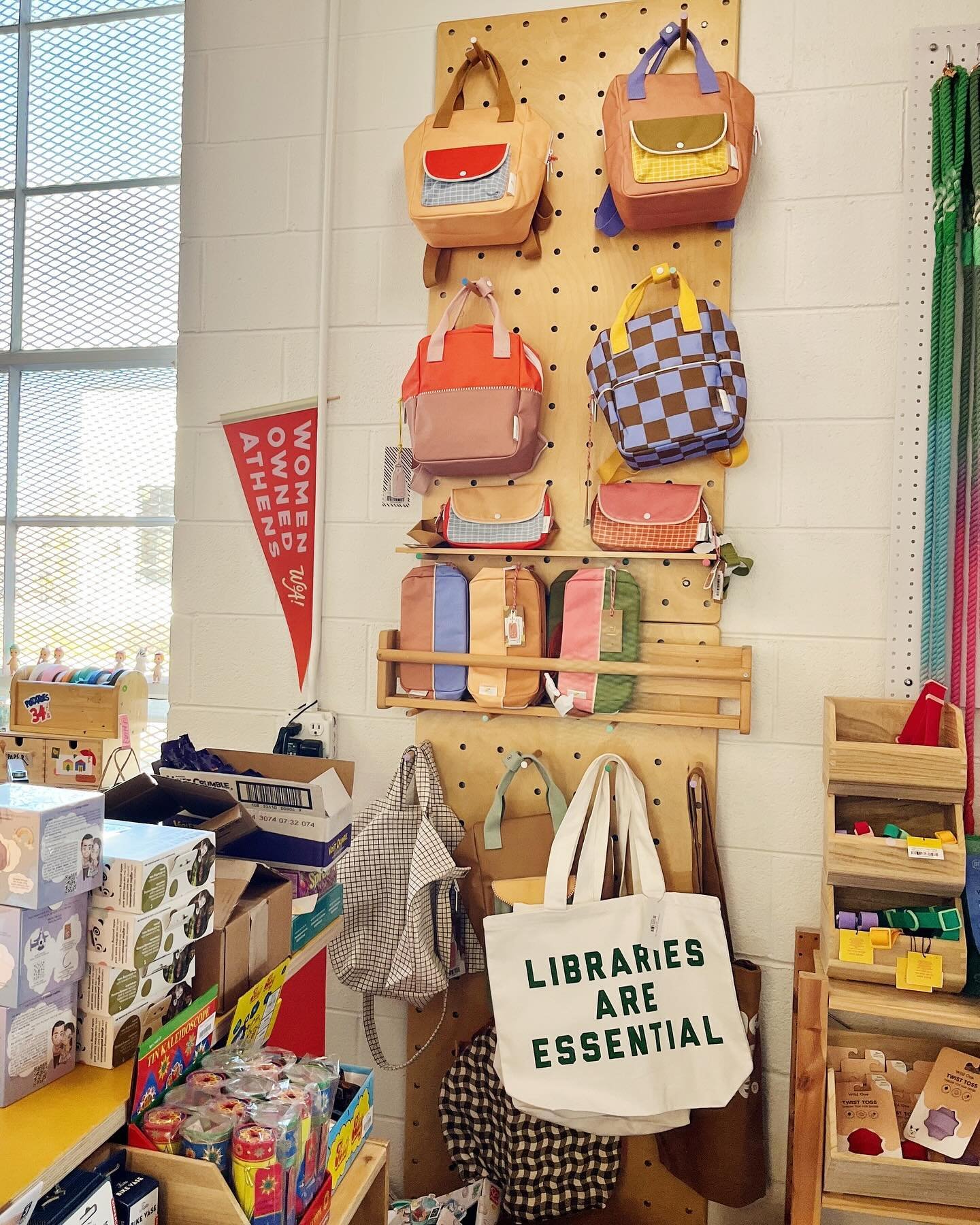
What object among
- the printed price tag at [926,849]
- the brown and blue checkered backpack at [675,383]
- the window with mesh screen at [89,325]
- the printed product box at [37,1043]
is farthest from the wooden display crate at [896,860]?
the window with mesh screen at [89,325]

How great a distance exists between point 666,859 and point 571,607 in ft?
1.83

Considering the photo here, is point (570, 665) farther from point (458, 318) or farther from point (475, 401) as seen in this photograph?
point (458, 318)

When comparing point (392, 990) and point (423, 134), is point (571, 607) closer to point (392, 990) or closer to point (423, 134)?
point (392, 990)

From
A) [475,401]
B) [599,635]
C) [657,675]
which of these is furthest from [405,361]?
[657,675]

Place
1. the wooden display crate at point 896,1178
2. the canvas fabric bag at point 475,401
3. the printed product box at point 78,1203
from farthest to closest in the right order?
the canvas fabric bag at point 475,401, the wooden display crate at point 896,1178, the printed product box at point 78,1203

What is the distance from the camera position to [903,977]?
5.19ft

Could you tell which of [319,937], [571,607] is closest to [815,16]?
[571,607]

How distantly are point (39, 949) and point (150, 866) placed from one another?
0.14 m

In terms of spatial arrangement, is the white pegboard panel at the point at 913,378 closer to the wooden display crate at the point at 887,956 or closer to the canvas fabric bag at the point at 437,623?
the wooden display crate at the point at 887,956

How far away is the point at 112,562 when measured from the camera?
2.65 m

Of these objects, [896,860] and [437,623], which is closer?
[896,860]

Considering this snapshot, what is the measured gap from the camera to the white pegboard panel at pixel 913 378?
1.85 meters

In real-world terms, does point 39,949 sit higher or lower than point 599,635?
lower

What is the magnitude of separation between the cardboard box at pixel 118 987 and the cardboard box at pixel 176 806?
0.33 m
